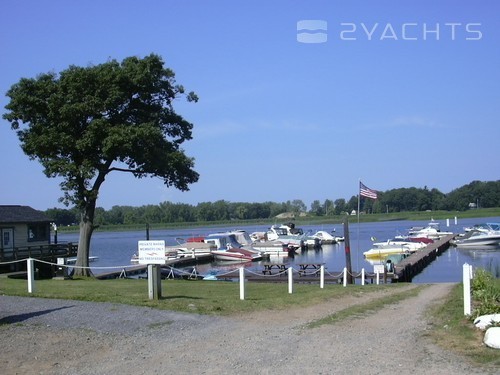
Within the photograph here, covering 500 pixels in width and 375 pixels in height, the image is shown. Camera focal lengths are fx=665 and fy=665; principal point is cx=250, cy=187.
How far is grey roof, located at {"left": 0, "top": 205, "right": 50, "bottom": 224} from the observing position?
3947 centimetres

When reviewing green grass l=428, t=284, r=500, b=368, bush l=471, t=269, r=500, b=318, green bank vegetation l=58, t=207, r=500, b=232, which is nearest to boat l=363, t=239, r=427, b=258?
bush l=471, t=269, r=500, b=318

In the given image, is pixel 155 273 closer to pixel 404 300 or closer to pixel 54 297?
pixel 54 297

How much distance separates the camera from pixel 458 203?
184000 mm

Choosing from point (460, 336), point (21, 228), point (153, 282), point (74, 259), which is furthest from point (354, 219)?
point (460, 336)

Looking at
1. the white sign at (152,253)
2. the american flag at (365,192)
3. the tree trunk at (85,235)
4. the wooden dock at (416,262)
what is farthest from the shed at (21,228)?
the wooden dock at (416,262)

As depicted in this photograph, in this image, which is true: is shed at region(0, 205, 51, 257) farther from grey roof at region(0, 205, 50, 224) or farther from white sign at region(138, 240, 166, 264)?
white sign at region(138, 240, 166, 264)

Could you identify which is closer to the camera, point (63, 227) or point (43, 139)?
point (43, 139)

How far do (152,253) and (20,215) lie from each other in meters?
25.8

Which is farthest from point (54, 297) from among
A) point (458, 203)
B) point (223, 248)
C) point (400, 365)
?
point (458, 203)

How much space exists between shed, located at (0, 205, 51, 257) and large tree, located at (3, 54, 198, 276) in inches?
286

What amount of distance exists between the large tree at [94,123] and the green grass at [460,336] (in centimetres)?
1957

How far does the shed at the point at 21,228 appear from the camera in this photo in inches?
1529

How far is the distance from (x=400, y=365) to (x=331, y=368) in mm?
992

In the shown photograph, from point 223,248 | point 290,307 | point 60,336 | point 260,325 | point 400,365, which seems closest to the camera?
point 400,365
